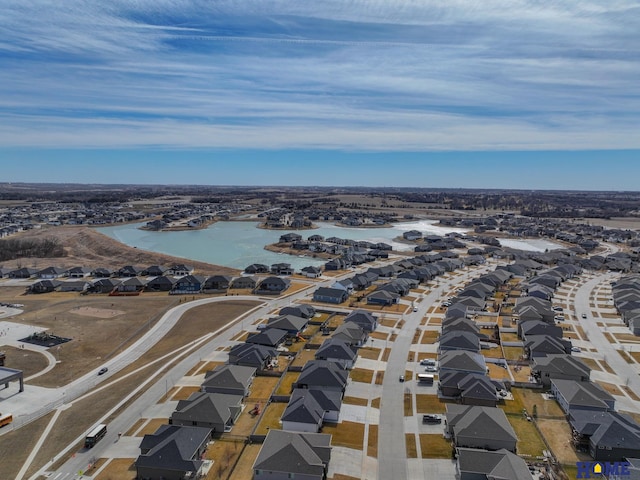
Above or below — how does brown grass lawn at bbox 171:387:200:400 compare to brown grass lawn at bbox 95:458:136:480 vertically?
above

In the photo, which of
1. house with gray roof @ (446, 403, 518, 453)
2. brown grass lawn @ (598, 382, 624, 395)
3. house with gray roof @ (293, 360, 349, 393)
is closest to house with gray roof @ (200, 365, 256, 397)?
house with gray roof @ (293, 360, 349, 393)

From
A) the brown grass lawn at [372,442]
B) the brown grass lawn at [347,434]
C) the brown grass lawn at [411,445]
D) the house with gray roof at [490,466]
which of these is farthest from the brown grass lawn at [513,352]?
the brown grass lawn at [347,434]

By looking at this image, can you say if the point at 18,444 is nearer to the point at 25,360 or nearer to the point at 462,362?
the point at 25,360

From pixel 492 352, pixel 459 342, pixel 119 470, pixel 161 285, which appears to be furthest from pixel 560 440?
pixel 161 285

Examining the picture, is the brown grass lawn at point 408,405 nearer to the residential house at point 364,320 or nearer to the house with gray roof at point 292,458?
the house with gray roof at point 292,458

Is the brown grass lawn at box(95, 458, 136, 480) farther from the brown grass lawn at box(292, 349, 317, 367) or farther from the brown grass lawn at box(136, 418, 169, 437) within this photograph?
the brown grass lawn at box(292, 349, 317, 367)

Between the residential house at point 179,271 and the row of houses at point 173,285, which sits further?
the residential house at point 179,271
